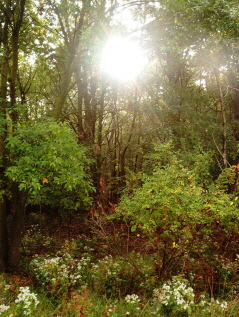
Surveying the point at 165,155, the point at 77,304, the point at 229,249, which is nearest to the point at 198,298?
the point at 229,249

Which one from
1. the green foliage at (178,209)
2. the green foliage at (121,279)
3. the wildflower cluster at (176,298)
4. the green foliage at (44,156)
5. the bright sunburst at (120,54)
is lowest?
the green foliage at (121,279)

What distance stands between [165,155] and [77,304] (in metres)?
5.58

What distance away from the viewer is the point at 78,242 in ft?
30.7

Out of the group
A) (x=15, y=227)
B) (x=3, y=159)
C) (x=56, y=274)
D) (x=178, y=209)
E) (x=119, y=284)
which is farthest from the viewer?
(x=15, y=227)

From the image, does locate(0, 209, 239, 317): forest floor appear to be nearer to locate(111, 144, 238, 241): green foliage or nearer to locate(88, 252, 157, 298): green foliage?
locate(88, 252, 157, 298): green foliage

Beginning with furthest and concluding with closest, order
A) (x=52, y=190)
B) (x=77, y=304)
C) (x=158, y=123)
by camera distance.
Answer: (x=158, y=123)
(x=52, y=190)
(x=77, y=304)

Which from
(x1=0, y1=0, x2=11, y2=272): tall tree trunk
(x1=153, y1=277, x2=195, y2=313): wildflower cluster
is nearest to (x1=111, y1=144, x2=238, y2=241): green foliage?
(x1=153, y1=277, x2=195, y2=313): wildflower cluster

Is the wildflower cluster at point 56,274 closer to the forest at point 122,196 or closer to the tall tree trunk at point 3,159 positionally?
the forest at point 122,196

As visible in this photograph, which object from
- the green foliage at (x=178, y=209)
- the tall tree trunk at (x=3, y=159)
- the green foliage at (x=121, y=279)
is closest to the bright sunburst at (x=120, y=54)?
the tall tree trunk at (x=3, y=159)

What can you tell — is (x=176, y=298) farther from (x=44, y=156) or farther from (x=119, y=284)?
(x=44, y=156)

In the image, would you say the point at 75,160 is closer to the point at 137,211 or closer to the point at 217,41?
the point at 137,211

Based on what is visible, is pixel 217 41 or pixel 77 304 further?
pixel 217 41

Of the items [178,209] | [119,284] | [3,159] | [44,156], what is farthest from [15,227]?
[178,209]

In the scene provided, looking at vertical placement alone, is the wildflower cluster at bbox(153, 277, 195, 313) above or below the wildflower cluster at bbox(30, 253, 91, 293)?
above
